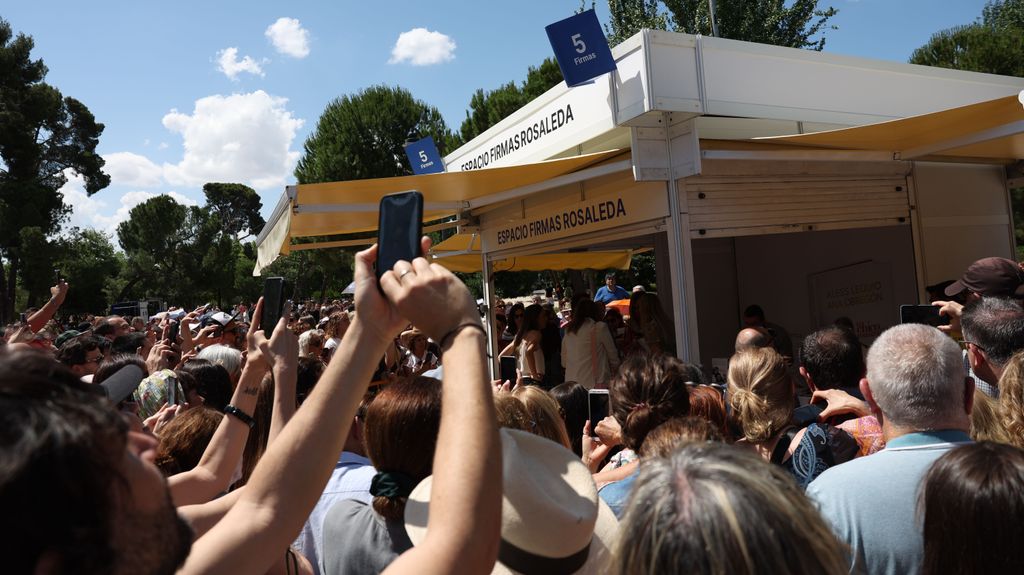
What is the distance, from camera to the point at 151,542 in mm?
825

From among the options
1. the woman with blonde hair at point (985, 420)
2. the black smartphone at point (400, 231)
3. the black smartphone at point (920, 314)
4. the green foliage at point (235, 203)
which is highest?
the green foliage at point (235, 203)

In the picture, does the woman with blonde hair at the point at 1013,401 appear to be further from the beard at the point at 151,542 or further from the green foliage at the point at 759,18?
the green foliage at the point at 759,18

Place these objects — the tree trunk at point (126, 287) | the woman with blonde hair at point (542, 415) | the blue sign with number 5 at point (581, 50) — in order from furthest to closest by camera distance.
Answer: the tree trunk at point (126, 287) < the blue sign with number 5 at point (581, 50) < the woman with blonde hair at point (542, 415)

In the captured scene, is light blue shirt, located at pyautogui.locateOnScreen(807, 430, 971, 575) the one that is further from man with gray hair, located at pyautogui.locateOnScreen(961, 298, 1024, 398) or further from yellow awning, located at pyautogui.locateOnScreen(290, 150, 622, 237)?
yellow awning, located at pyautogui.locateOnScreen(290, 150, 622, 237)

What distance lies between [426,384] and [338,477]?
2.51 ft

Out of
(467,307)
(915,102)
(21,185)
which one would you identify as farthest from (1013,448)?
(21,185)

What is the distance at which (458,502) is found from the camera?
0.90 meters

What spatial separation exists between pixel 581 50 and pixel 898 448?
14.5 feet

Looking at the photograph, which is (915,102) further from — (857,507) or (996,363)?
(857,507)

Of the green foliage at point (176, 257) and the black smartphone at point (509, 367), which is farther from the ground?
the green foliage at point (176, 257)

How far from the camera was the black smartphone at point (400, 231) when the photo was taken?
1.16 metres

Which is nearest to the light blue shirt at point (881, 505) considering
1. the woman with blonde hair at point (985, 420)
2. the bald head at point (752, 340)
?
the woman with blonde hair at point (985, 420)

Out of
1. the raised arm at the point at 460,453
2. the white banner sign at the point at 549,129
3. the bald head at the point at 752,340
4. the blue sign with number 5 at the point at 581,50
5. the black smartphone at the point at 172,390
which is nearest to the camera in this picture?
the raised arm at the point at 460,453

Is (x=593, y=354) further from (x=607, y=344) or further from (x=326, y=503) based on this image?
(x=326, y=503)
